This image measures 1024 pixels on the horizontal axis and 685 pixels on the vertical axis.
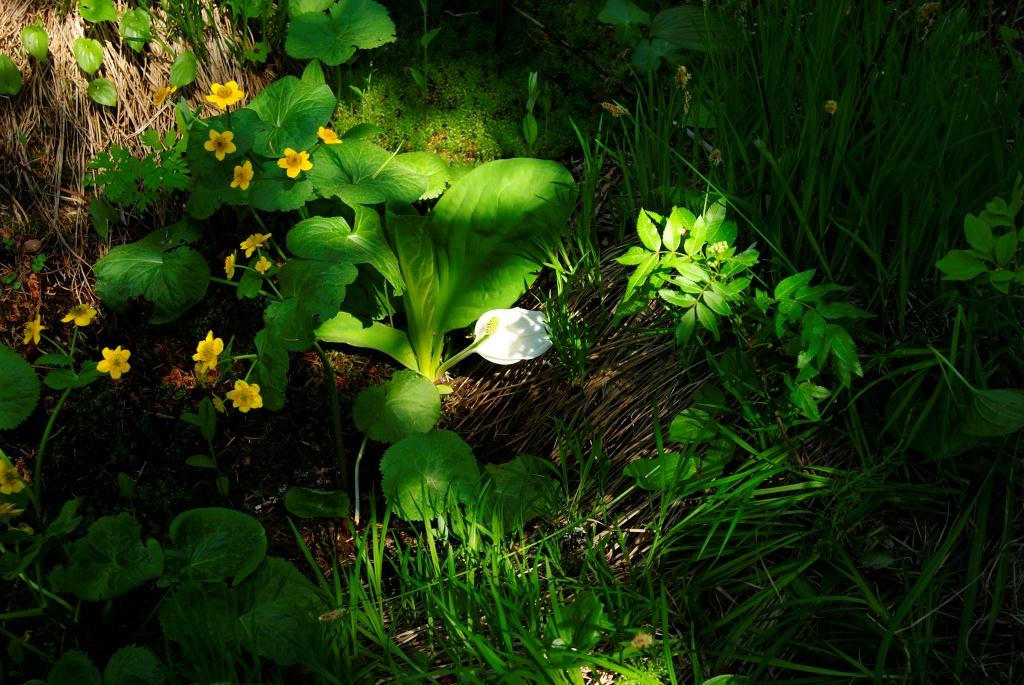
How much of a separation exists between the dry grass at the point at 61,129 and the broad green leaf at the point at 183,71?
0.33ft

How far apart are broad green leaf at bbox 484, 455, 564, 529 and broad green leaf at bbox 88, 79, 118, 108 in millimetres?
1432

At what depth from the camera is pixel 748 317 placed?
1.84 meters

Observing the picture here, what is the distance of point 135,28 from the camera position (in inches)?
92.3

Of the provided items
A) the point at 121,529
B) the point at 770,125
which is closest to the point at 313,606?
the point at 121,529

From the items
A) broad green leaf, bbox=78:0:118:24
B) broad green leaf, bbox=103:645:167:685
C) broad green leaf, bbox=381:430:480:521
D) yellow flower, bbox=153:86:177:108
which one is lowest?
broad green leaf, bbox=103:645:167:685

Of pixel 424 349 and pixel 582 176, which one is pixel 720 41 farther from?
pixel 424 349

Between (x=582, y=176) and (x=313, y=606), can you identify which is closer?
(x=313, y=606)

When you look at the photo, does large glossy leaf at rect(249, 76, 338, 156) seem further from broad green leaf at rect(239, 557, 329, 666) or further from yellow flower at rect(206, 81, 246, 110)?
broad green leaf at rect(239, 557, 329, 666)

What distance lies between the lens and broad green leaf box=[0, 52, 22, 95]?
2344 mm

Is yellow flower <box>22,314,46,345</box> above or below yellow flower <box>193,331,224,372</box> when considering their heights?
A: above

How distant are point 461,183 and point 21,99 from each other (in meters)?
1.28

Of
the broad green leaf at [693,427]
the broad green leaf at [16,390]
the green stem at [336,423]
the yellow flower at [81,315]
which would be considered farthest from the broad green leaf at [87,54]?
the broad green leaf at [693,427]

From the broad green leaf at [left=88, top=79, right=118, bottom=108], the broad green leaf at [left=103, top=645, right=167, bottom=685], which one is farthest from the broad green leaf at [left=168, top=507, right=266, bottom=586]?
the broad green leaf at [left=88, top=79, right=118, bottom=108]

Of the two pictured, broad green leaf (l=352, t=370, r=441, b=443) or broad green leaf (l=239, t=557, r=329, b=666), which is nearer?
broad green leaf (l=239, t=557, r=329, b=666)
